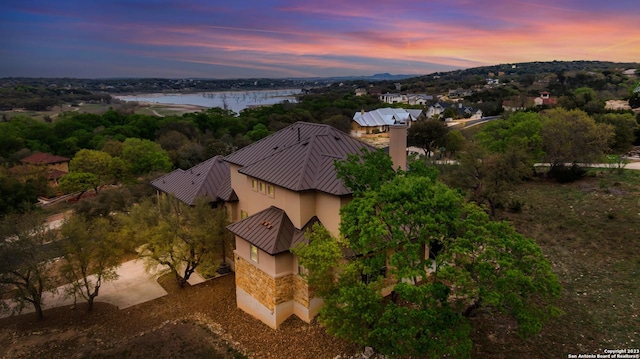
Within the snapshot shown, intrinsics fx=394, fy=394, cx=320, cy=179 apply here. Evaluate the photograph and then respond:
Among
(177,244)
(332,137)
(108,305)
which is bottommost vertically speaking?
(108,305)

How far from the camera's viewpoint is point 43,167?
2144 inches

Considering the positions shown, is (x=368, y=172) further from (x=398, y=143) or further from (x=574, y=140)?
(x=574, y=140)

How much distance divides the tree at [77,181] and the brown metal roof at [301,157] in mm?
31797

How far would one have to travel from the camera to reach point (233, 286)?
2475 centimetres

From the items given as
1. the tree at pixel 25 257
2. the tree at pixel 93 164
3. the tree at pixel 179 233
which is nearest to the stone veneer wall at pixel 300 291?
the tree at pixel 179 233

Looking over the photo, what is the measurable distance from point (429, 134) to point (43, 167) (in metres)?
57.6

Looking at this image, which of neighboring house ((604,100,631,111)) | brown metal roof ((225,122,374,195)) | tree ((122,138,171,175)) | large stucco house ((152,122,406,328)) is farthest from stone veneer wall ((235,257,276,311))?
neighboring house ((604,100,631,111))

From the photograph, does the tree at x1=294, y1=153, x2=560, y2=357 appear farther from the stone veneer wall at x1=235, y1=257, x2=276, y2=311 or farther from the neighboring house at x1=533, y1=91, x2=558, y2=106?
the neighboring house at x1=533, y1=91, x2=558, y2=106

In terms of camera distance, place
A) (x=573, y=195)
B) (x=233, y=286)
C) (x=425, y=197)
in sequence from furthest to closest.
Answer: (x=573, y=195)
(x=233, y=286)
(x=425, y=197)

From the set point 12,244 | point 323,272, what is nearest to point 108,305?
point 12,244

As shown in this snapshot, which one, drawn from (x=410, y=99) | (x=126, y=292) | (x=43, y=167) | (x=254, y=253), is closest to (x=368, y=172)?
(x=254, y=253)

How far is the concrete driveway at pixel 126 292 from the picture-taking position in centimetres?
2391

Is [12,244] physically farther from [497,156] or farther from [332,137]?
[497,156]

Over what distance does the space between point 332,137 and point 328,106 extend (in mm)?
94476
